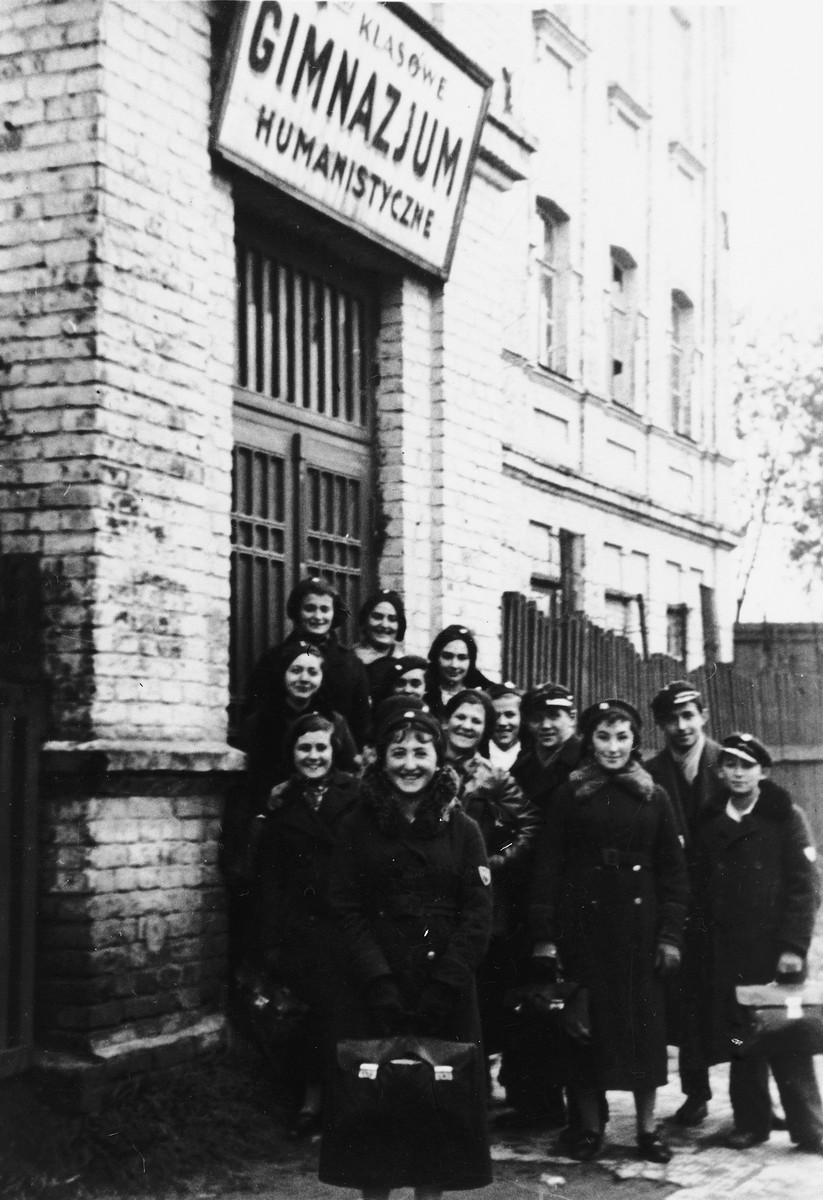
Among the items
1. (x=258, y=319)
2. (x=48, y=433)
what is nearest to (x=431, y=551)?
(x=258, y=319)

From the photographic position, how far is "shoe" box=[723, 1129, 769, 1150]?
6.17 meters

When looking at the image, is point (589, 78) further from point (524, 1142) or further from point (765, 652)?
point (524, 1142)

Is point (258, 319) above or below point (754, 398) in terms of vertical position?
below

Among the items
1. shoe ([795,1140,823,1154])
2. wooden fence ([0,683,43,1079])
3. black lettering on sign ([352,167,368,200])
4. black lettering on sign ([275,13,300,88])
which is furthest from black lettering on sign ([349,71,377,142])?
shoe ([795,1140,823,1154])

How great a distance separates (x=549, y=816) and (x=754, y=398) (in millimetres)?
23913

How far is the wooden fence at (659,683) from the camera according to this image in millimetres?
10359

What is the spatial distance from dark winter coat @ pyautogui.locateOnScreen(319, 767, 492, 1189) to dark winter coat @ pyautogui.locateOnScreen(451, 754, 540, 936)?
132 cm

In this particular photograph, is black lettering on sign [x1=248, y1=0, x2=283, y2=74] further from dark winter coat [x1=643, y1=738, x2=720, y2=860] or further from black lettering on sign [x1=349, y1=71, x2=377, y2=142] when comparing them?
dark winter coat [x1=643, y1=738, x2=720, y2=860]

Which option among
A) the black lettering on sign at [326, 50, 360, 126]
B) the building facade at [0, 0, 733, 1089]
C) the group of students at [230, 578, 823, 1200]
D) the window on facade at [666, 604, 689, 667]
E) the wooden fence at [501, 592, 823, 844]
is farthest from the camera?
the window on facade at [666, 604, 689, 667]

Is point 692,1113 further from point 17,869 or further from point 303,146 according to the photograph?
point 303,146

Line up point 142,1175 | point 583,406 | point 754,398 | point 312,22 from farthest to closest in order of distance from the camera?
point 754,398 → point 583,406 → point 312,22 → point 142,1175

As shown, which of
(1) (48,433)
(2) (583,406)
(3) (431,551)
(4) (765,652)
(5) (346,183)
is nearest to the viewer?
(1) (48,433)

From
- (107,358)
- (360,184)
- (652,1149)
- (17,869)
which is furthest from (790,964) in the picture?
(360,184)

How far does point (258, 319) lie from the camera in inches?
290
